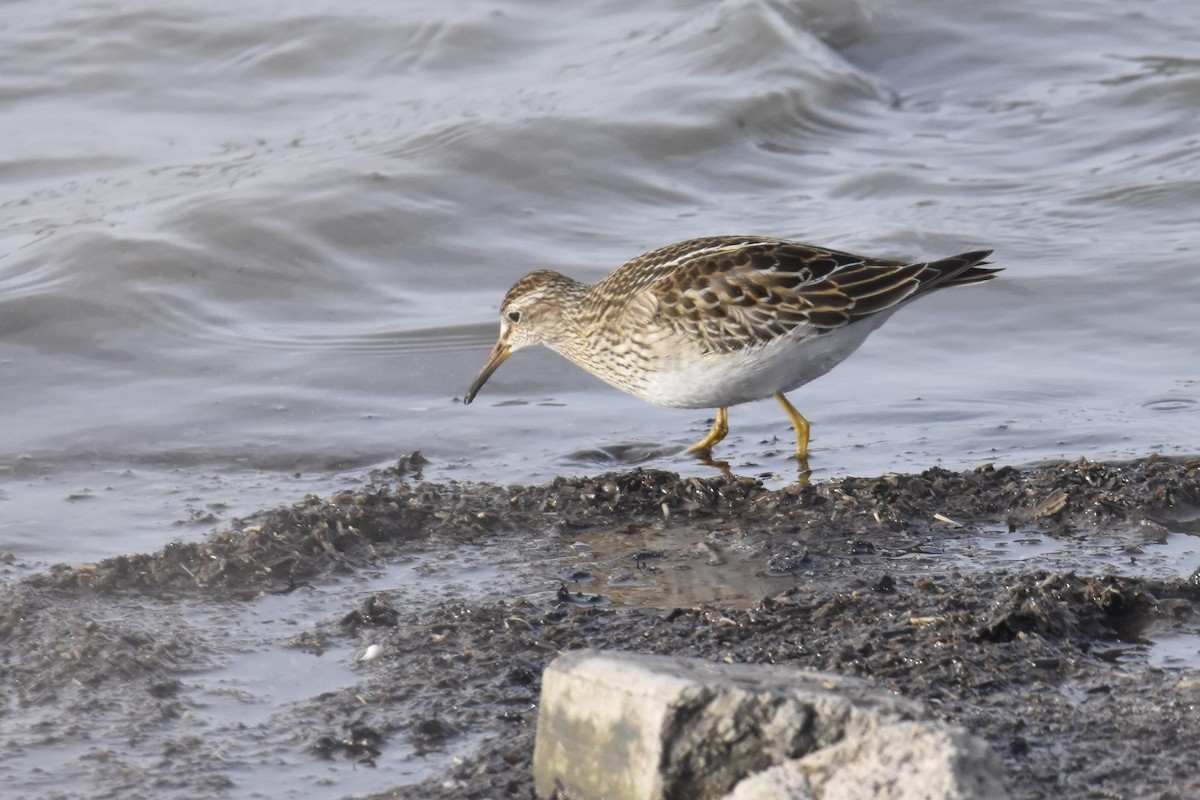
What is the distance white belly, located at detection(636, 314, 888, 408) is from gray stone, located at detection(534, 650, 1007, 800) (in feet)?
10.7

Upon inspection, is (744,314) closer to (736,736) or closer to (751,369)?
(751,369)

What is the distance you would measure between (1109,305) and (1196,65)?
17.8 feet

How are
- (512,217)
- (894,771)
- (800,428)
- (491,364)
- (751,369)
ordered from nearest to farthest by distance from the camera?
(894,771)
(751,369)
(800,428)
(491,364)
(512,217)

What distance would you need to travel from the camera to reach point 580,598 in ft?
17.4

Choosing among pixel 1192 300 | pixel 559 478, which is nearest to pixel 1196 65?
pixel 1192 300

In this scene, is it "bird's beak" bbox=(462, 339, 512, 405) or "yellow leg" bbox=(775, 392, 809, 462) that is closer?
"yellow leg" bbox=(775, 392, 809, 462)

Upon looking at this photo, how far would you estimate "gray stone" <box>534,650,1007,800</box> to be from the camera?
3189mm

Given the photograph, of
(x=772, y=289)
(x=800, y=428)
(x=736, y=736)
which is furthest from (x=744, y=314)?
(x=736, y=736)

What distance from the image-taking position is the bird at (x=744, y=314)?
6.83 metres

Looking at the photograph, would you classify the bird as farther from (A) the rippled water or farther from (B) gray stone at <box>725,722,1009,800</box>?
(B) gray stone at <box>725,722,1009,800</box>

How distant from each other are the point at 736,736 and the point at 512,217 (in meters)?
8.12

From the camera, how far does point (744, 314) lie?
22.4ft

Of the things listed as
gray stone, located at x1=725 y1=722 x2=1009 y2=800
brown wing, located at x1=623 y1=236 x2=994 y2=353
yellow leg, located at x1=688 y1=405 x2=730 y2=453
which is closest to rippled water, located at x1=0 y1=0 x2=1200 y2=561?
yellow leg, located at x1=688 y1=405 x2=730 y2=453

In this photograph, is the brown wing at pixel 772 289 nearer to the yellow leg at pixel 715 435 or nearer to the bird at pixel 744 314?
the bird at pixel 744 314
